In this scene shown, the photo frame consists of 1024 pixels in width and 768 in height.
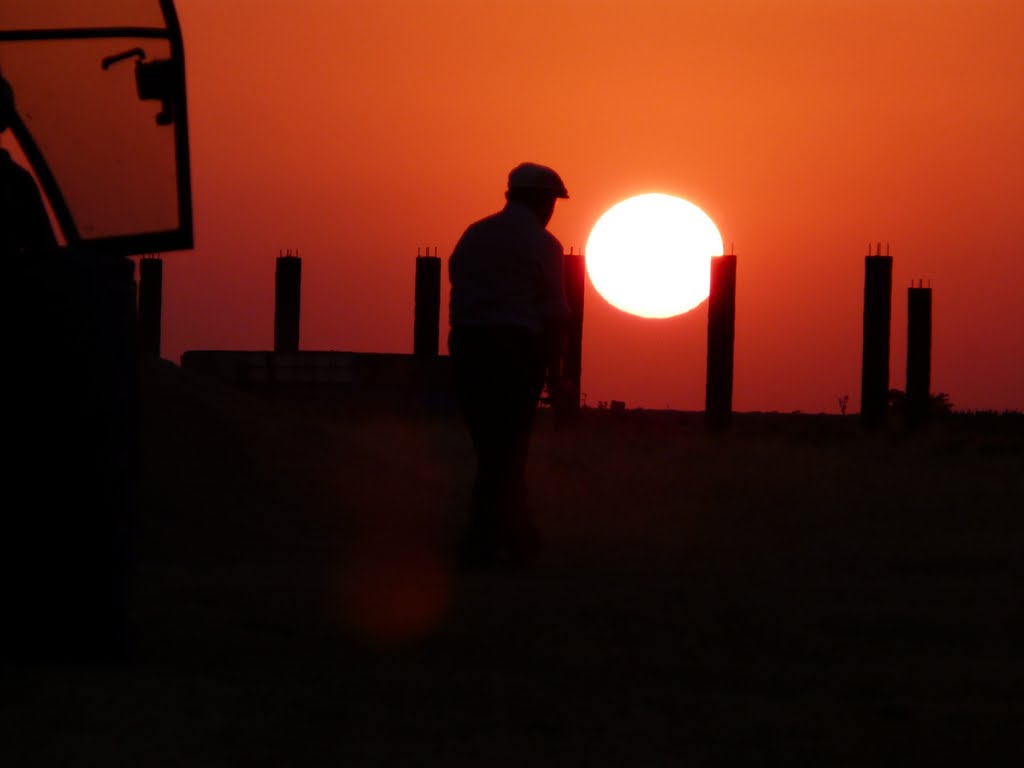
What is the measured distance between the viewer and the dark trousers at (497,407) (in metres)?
7.57

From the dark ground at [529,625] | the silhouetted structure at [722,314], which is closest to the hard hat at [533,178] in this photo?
the dark ground at [529,625]

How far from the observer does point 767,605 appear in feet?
21.3

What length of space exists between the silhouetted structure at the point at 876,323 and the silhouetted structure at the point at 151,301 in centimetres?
1091

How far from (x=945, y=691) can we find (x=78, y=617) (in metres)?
2.54

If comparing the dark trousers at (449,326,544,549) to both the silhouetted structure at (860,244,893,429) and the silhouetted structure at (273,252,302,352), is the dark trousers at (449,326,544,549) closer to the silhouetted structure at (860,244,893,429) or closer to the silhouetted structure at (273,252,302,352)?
the silhouetted structure at (860,244,893,429)

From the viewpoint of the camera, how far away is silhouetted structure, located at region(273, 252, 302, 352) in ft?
78.0

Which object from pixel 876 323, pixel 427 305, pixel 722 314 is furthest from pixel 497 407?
pixel 427 305

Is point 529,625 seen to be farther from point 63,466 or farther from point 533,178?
point 533,178

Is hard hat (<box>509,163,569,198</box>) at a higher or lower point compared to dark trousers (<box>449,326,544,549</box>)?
higher

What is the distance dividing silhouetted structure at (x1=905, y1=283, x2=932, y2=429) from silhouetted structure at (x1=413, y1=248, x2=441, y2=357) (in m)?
6.72

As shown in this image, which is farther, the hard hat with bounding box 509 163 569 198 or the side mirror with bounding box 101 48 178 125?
the hard hat with bounding box 509 163 569 198

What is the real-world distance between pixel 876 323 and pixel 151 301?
37.1 feet

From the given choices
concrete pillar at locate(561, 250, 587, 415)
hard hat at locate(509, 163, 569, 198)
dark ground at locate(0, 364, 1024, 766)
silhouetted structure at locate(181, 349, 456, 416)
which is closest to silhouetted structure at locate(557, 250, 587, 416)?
concrete pillar at locate(561, 250, 587, 415)

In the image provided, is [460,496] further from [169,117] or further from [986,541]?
[169,117]
